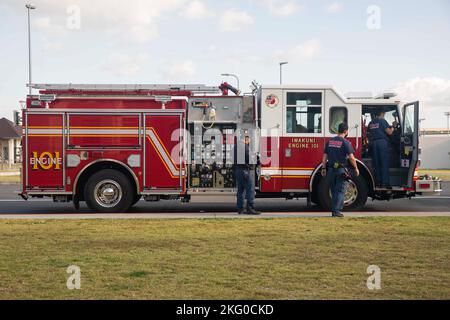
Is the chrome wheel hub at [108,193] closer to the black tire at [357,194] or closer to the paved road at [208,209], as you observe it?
the paved road at [208,209]

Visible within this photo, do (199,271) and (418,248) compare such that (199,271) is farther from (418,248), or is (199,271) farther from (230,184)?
(230,184)

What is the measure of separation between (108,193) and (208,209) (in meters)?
2.43

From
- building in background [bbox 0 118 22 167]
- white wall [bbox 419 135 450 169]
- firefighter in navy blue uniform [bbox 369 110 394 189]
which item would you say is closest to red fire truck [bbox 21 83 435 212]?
firefighter in navy blue uniform [bbox 369 110 394 189]

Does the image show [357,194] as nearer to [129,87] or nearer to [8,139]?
[129,87]

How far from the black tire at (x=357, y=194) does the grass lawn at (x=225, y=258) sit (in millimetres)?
1805

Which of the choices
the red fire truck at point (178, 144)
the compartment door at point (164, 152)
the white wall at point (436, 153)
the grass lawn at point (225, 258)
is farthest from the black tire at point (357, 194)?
the white wall at point (436, 153)

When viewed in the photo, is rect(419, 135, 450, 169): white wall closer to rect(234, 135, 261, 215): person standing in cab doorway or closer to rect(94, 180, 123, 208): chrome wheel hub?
rect(234, 135, 261, 215): person standing in cab doorway

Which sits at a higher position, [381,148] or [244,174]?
[381,148]

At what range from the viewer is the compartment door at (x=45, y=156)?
38.4ft

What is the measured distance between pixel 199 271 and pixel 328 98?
6874 millimetres

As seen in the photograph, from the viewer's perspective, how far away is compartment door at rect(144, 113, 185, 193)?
38.7ft

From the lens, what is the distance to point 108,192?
1174 cm

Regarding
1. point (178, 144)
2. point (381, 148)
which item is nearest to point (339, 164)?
point (381, 148)
